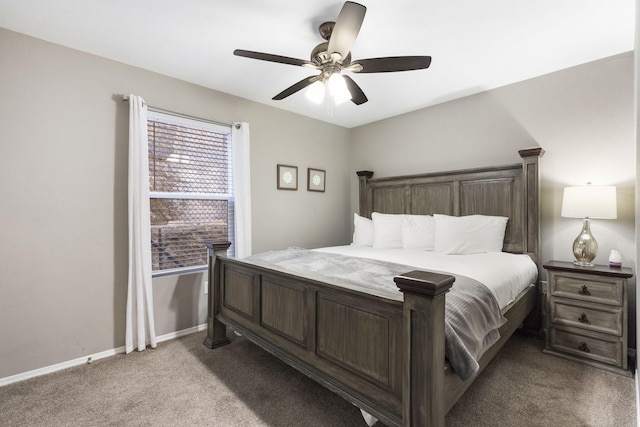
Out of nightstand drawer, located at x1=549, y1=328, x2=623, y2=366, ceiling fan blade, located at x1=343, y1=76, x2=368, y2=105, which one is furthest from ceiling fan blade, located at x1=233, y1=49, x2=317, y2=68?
nightstand drawer, located at x1=549, y1=328, x2=623, y2=366

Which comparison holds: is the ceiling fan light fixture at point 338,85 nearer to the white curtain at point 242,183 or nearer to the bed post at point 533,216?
the white curtain at point 242,183

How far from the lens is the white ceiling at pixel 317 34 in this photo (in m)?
A: 1.90

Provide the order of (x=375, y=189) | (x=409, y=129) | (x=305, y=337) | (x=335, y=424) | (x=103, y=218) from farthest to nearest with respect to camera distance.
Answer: (x=375, y=189) < (x=409, y=129) < (x=103, y=218) < (x=305, y=337) < (x=335, y=424)

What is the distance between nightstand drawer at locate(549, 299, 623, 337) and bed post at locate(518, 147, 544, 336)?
41cm

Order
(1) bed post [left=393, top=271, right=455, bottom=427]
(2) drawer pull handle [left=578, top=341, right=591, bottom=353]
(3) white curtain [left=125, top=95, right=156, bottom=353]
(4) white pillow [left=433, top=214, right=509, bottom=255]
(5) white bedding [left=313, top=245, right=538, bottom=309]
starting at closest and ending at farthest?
1. (1) bed post [left=393, top=271, right=455, bottom=427]
2. (5) white bedding [left=313, top=245, right=538, bottom=309]
3. (2) drawer pull handle [left=578, top=341, right=591, bottom=353]
4. (3) white curtain [left=125, top=95, right=156, bottom=353]
5. (4) white pillow [left=433, top=214, right=509, bottom=255]

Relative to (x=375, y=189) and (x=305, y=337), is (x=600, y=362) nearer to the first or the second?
(x=305, y=337)

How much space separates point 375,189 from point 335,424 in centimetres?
307

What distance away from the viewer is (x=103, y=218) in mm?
2477

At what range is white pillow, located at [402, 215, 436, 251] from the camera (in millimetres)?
3227

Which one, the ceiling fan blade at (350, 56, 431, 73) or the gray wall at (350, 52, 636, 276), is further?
the gray wall at (350, 52, 636, 276)

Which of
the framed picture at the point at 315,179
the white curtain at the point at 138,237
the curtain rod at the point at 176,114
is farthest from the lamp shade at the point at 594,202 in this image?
the white curtain at the point at 138,237

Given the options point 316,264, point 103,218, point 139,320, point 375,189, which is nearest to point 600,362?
point 316,264

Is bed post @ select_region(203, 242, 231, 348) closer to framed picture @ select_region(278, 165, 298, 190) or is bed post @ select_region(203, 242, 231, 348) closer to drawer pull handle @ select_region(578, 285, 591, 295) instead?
framed picture @ select_region(278, 165, 298, 190)

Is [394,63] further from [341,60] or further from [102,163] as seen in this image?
[102,163]
